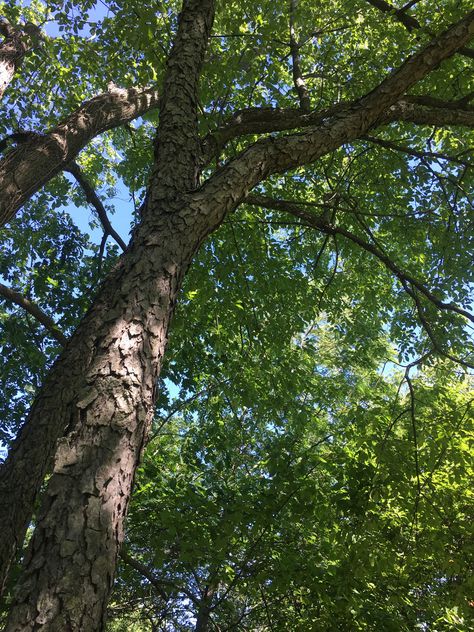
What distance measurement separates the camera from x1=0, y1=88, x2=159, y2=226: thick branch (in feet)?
11.2

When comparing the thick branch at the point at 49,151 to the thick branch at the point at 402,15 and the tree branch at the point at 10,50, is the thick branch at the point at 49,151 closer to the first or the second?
the tree branch at the point at 10,50

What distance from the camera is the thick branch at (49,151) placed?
11.2ft

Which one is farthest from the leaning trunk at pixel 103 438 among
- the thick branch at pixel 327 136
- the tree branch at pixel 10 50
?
the tree branch at pixel 10 50

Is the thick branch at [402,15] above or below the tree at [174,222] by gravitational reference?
above

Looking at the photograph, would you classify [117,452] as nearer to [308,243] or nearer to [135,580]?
[135,580]

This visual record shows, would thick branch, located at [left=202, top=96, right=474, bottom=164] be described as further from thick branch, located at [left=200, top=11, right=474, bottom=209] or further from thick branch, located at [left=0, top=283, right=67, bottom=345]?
thick branch, located at [left=0, top=283, right=67, bottom=345]

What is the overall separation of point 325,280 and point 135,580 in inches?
181

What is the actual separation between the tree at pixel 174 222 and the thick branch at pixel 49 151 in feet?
0.06

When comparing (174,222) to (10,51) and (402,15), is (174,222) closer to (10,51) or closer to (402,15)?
(402,15)

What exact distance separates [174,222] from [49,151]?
2.37 meters

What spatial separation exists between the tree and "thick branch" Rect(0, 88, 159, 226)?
0.06 ft

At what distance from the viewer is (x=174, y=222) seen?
1938mm

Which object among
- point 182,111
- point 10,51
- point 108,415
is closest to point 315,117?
point 182,111

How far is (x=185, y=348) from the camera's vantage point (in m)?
5.93
